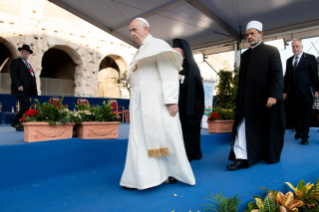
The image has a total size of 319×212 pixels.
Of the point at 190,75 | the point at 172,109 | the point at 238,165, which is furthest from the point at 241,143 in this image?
the point at 172,109

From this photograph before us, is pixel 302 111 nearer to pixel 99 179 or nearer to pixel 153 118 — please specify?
pixel 153 118

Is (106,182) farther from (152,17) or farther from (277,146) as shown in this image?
(152,17)

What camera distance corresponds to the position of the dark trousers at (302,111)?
4527mm

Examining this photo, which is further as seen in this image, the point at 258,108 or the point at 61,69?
the point at 61,69

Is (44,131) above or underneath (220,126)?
above

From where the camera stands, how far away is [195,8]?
611cm

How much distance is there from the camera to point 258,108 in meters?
3.16

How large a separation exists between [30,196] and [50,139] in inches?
29.6

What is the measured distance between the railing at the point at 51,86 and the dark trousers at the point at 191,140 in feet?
40.7

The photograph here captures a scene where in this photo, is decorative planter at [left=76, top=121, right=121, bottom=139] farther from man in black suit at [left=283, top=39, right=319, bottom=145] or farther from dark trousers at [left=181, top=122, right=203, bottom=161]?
man in black suit at [left=283, top=39, right=319, bottom=145]

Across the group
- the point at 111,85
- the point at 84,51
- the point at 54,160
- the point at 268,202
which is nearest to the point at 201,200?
the point at 268,202

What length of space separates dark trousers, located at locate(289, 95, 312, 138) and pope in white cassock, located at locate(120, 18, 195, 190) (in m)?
3.17

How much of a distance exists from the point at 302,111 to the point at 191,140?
236 centimetres

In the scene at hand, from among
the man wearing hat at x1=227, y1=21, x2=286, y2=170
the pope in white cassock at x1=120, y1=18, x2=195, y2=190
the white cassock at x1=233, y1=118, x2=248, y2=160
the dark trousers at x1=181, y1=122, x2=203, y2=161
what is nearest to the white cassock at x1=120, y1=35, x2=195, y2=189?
the pope in white cassock at x1=120, y1=18, x2=195, y2=190
